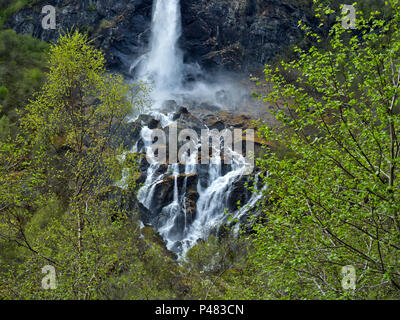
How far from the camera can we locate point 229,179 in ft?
134

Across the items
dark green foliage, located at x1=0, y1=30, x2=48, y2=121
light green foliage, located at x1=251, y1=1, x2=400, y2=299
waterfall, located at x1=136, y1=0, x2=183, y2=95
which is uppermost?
waterfall, located at x1=136, y1=0, x2=183, y2=95

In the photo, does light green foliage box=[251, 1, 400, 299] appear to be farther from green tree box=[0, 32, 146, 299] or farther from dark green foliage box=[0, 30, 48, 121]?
dark green foliage box=[0, 30, 48, 121]

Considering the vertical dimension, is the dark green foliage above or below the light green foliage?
above

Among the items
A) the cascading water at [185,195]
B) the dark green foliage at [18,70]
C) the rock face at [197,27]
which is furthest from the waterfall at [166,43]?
the dark green foliage at [18,70]

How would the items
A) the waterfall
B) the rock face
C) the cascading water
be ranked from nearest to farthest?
the cascading water < the rock face < the waterfall

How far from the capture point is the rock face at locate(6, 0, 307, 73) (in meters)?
75.7

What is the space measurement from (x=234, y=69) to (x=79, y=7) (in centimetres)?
4442

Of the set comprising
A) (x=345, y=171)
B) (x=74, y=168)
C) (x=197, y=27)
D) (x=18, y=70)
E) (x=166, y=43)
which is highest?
(x=197, y=27)

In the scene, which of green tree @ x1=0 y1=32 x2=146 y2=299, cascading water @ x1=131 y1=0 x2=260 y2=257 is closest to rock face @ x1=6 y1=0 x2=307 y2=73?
cascading water @ x1=131 y1=0 x2=260 y2=257

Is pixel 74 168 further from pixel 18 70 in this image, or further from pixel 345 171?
pixel 18 70

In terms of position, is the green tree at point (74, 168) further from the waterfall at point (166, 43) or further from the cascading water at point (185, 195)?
the waterfall at point (166, 43)

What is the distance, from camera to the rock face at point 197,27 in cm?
7569

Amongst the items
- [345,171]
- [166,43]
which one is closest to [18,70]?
[166,43]

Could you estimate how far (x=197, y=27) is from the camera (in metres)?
76.2
